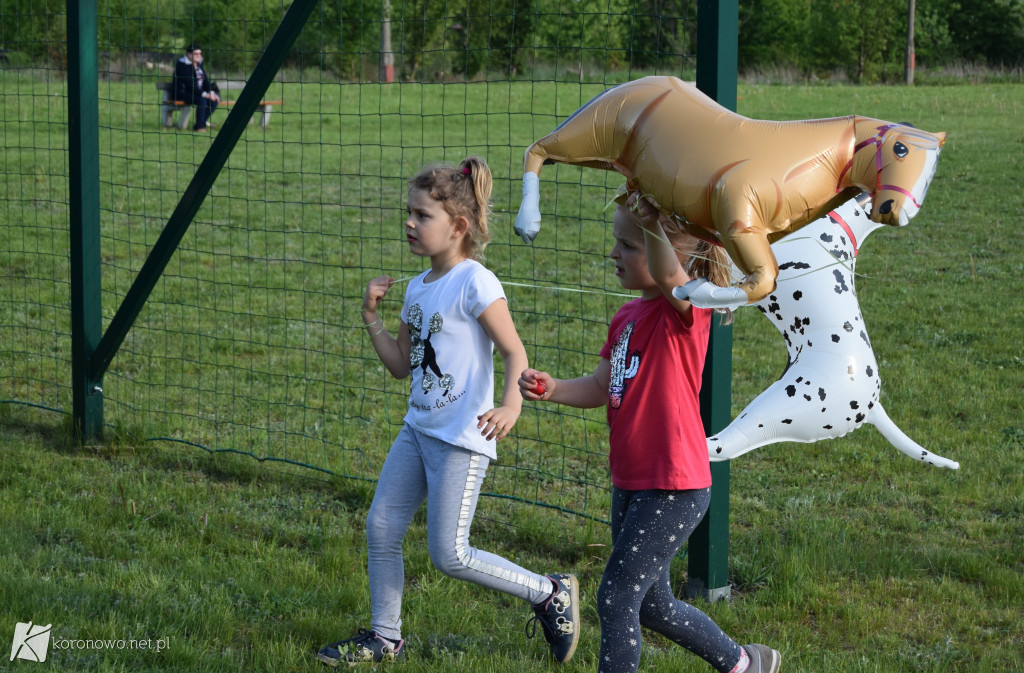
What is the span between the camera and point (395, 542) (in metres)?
3.36

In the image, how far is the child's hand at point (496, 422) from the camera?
3.07 meters

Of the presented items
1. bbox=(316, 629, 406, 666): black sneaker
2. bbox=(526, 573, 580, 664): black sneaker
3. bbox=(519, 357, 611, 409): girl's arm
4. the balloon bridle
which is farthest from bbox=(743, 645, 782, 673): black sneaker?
the balloon bridle

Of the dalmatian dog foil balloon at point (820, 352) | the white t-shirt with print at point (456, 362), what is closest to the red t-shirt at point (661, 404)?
the dalmatian dog foil balloon at point (820, 352)

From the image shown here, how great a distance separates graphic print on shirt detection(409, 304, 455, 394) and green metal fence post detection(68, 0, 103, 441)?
105 inches

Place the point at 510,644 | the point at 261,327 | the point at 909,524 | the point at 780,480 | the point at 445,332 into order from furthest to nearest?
the point at 261,327
the point at 780,480
the point at 909,524
the point at 510,644
the point at 445,332

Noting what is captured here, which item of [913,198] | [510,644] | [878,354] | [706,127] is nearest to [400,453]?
[510,644]

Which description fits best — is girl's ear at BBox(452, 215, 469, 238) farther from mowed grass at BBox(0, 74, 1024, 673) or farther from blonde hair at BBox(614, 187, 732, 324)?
mowed grass at BBox(0, 74, 1024, 673)

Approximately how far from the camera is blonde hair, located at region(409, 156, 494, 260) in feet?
10.7

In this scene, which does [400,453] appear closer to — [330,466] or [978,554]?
[330,466]

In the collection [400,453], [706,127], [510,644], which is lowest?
[510,644]

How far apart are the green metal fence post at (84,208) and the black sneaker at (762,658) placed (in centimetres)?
366

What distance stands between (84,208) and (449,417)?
295 cm

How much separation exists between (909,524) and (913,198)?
284 centimetres

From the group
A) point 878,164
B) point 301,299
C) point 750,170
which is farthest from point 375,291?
point 301,299
